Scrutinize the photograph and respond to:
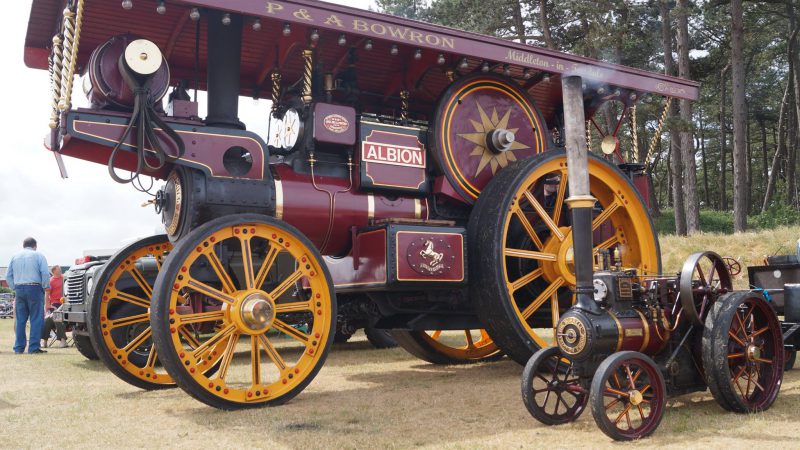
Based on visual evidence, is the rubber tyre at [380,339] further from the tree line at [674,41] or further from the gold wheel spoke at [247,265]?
the tree line at [674,41]

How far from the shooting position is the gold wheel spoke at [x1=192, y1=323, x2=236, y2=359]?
4.45 m

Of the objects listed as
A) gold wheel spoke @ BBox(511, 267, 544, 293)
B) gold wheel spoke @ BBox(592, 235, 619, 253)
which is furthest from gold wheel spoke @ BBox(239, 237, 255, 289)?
gold wheel spoke @ BBox(592, 235, 619, 253)

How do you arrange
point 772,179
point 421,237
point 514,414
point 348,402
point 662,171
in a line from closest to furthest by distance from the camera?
point 514,414 < point 348,402 < point 421,237 < point 772,179 < point 662,171

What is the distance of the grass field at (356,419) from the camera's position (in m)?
3.68

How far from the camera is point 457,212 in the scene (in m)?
6.30

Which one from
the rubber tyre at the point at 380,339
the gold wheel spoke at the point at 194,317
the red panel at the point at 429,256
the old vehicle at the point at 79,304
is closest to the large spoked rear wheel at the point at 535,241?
the red panel at the point at 429,256

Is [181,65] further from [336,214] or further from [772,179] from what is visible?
[772,179]

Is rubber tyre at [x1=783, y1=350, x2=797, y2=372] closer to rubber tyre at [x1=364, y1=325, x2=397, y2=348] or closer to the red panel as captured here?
the red panel

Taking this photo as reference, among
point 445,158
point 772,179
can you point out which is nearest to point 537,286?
point 445,158

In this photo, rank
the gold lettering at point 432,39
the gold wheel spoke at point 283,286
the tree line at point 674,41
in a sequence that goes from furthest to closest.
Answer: the tree line at point 674,41, the gold lettering at point 432,39, the gold wheel spoke at point 283,286

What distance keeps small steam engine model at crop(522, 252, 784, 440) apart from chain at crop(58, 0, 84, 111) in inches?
131

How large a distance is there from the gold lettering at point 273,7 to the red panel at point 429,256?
180 centimetres

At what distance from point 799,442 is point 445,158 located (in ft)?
11.2

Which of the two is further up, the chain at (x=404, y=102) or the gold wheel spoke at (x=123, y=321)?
the chain at (x=404, y=102)
